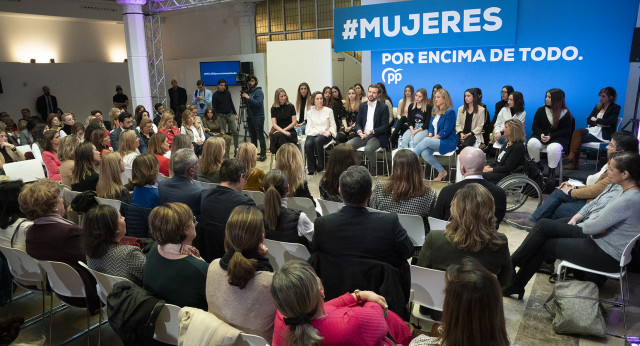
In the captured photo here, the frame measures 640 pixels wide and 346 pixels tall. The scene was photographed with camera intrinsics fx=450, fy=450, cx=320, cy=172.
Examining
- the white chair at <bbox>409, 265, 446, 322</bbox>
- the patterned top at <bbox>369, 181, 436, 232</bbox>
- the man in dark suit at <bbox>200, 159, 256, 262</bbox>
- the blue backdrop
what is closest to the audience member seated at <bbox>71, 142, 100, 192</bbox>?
the man in dark suit at <bbox>200, 159, 256, 262</bbox>

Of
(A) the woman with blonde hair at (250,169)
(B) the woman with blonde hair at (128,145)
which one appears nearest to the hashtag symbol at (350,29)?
(B) the woman with blonde hair at (128,145)

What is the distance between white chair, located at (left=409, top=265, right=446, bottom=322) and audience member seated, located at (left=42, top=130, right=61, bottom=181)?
4.41 meters

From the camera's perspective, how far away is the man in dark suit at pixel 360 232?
2436 mm

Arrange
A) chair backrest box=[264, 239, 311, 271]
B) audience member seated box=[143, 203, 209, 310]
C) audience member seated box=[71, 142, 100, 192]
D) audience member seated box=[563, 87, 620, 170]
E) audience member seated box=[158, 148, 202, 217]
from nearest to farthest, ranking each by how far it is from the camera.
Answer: audience member seated box=[143, 203, 209, 310] → chair backrest box=[264, 239, 311, 271] → audience member seated box=[158, 148, 202, 217] → audience member seated box=[71, 142, 100, 192] → audience member seated box=[563, 87, 620, 170]

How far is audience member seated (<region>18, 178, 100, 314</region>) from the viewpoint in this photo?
2.87 m

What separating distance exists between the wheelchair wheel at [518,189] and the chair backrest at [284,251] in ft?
9.96

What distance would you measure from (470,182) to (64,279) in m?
2.86

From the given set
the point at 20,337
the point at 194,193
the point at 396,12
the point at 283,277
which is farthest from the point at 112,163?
the point at 396,12

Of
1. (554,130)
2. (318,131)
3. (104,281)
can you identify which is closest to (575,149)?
(554,130)

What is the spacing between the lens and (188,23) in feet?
48.0

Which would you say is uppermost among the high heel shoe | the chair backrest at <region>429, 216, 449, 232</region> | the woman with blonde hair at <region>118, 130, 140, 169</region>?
the woman with blonde hair at <region>118, 130, 140, 169</region>

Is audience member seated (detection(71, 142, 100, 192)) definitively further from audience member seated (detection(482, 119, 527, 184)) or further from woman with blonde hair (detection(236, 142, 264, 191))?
audience member seated (detection(482, 119, 527, 184))

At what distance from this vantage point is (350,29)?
877cm

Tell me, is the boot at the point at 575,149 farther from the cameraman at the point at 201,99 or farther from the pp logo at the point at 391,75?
the cameraman at the point at 201,99
